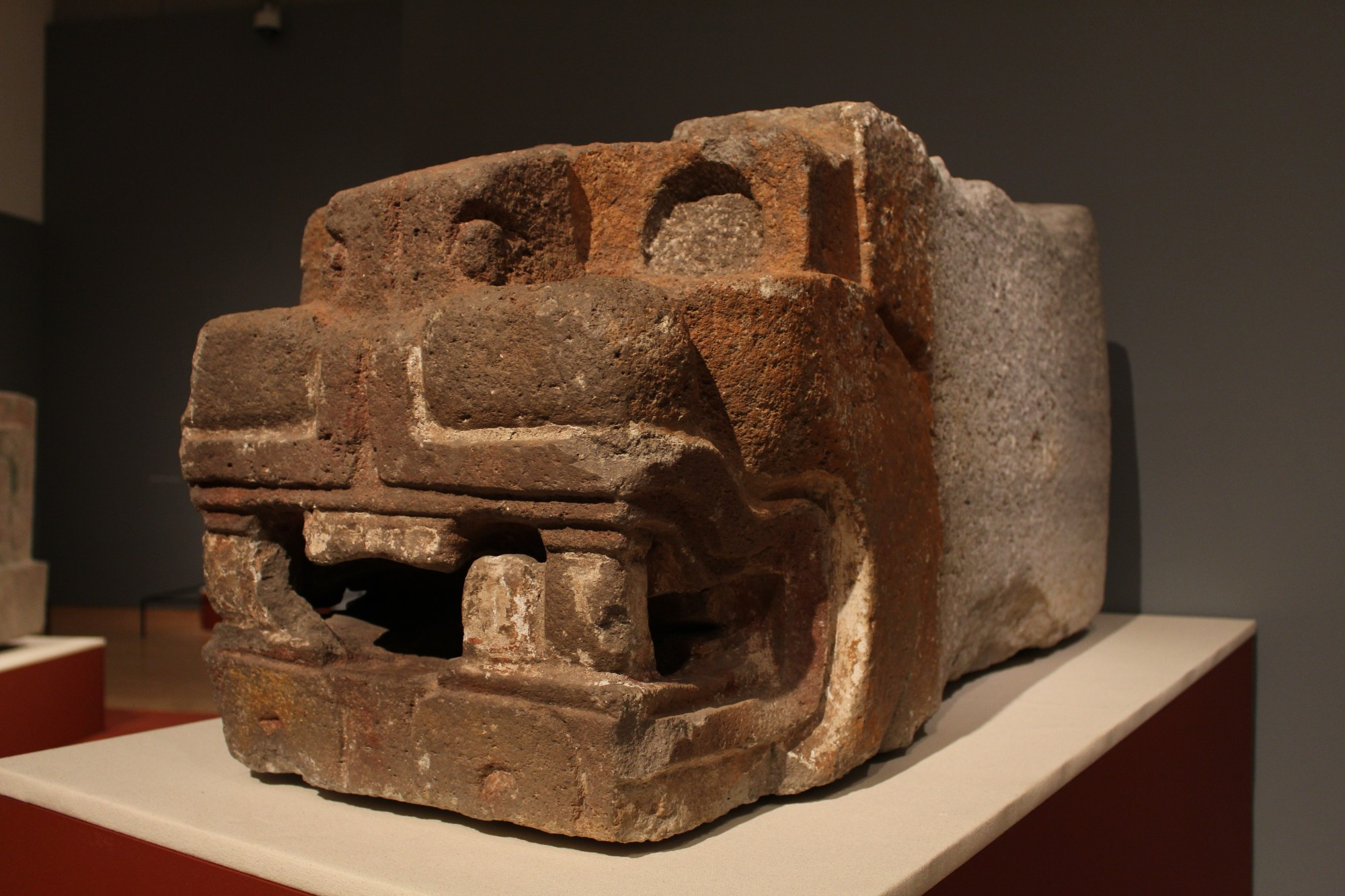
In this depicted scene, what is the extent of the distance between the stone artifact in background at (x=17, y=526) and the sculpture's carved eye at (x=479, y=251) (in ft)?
8.75

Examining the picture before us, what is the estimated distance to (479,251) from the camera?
1.90m

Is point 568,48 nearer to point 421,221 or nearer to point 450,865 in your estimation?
point 421,221

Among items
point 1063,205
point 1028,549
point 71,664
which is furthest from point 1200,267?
point 71,664

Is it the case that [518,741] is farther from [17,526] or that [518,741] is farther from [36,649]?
[17,526]

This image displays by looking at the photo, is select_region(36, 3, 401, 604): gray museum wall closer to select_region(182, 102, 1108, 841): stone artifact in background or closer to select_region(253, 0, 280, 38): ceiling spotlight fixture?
select_region(253, 0, 280, 38): ceiling spotlight fixture

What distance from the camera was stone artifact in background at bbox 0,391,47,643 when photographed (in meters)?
3.83

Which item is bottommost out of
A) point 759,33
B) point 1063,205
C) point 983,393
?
point 983,393

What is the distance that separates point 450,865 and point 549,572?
420 millimetres

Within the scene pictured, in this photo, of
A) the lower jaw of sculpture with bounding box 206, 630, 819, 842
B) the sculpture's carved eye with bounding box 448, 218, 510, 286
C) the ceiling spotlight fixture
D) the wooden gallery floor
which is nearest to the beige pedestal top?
the wooden gallery floor

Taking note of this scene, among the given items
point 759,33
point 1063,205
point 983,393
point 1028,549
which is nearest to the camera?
point 983,393

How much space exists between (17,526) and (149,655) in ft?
7.33

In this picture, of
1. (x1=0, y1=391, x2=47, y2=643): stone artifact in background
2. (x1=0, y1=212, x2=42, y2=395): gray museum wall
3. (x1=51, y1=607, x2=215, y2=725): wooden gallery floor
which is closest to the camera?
(x1=0, y1=391, x2=47, y2=643): stone artifact in background

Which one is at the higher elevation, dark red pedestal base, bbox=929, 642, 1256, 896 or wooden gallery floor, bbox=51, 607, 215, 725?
dark red pedestal base, bbox=929, 642, 1256, 896

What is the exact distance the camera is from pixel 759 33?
3.98m
